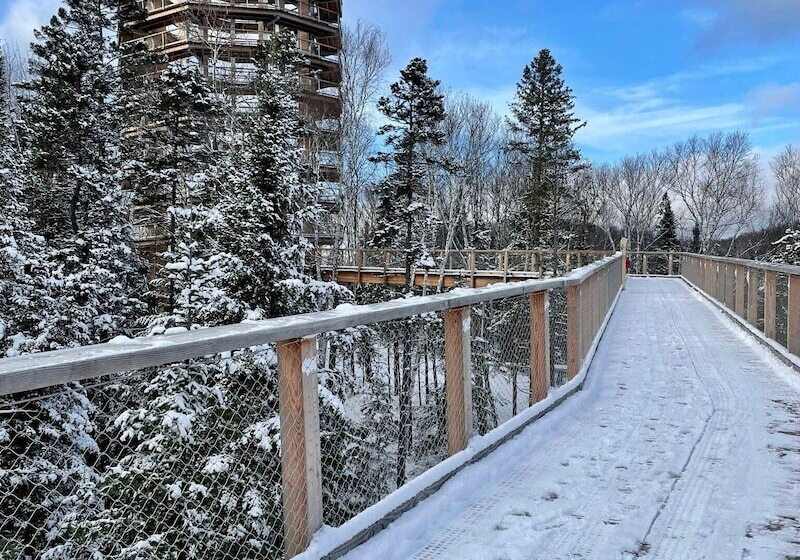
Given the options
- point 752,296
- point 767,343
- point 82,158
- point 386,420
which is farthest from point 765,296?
point 82,158

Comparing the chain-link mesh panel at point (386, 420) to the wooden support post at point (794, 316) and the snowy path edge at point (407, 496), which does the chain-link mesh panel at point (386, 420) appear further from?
the wooden support post at point (794, 316)

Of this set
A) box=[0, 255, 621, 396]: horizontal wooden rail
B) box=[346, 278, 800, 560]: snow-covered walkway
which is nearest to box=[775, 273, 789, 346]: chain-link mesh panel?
box=[346, 278, 800, 560]: snow-covered walkway

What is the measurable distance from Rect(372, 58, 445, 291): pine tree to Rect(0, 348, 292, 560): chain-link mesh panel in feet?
55.7

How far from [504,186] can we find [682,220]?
19154mm

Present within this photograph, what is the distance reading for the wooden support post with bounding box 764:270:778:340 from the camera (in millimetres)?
7191

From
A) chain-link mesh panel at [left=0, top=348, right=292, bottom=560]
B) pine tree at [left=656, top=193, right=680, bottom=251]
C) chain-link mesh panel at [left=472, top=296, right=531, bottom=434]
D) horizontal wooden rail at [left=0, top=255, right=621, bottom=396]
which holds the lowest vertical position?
chain-link mesh panel at [left=0, top=348, right=292, bottom=560]

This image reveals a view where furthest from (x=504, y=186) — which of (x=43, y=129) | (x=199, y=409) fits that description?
(x=199, y=409)

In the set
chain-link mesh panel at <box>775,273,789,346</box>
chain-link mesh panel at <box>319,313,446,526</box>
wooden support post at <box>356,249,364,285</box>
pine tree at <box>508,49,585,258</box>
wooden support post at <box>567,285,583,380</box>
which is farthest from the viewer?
pine tree at <box>508,49,585,258</box>

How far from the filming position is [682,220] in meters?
52.6

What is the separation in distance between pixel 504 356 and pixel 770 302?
434cm

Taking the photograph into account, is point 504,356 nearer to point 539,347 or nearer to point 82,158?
point 539,347

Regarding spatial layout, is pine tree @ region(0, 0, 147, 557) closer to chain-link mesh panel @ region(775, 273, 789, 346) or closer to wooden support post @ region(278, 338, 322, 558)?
wooden support post @ region(278, 338, 322, 558)

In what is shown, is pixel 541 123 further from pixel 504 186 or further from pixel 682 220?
pixel 682 220

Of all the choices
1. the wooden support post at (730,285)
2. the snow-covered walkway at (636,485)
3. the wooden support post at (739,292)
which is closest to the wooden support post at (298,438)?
the snow-covered walkway at (636,485)
